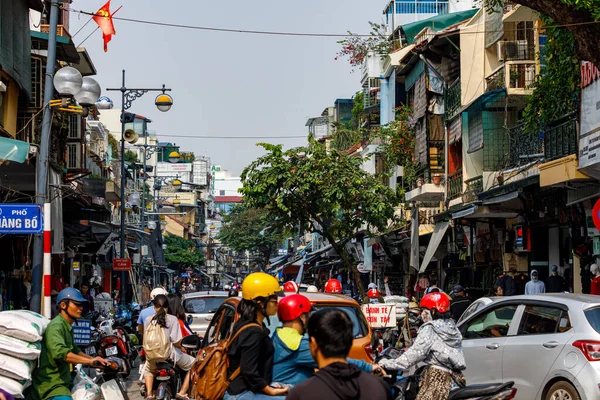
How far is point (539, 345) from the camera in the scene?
34.0 ft

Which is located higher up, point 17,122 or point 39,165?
point 17,122

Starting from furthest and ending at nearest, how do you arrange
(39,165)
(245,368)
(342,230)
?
(342,230)
(39,165)
(245,368)

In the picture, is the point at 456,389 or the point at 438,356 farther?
the point at 438,356

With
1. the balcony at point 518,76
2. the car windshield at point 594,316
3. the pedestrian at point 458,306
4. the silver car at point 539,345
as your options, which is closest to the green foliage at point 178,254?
the balcony at point 518,76

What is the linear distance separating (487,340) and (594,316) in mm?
1667

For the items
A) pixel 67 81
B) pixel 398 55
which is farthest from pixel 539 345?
pixel 398 55

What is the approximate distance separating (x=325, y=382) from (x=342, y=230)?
98.2 ft

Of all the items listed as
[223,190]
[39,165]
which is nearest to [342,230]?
[39,165]

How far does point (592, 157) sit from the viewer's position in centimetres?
1759

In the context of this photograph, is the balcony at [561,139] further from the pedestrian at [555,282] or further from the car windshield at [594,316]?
the car windshield at [594,316]

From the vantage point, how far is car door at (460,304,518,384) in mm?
11070

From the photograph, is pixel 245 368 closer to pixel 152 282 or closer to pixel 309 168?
pixel 309 168

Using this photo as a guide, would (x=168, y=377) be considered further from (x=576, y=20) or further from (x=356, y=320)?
(x=576, y=20)

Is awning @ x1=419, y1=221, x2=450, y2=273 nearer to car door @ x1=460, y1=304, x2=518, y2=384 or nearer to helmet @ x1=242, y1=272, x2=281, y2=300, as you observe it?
car door @ x1=460, y1=304, x2=518, y2=384
